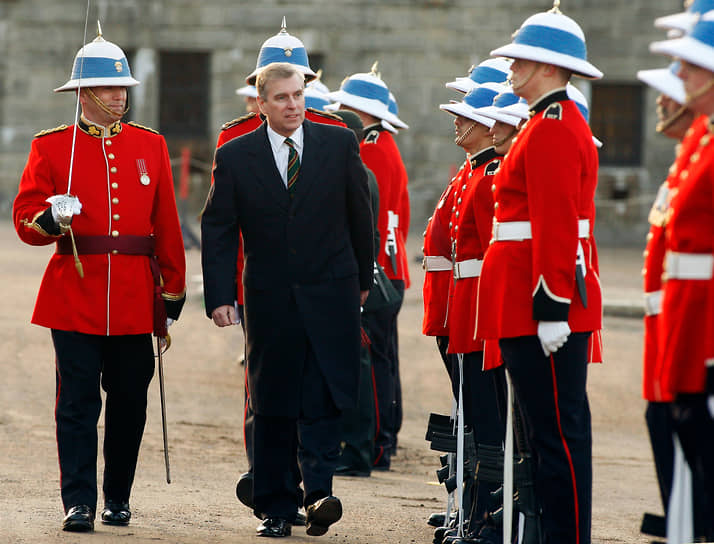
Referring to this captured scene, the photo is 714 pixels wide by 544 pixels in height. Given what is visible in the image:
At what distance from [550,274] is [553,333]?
0.66 feet

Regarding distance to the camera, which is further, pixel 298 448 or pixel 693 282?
pixel 298 448

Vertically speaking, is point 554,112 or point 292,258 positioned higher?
point 554,112

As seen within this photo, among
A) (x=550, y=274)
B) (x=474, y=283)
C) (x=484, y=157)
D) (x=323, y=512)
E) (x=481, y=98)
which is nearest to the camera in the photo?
(x=550, y=274)

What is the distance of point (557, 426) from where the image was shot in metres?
4.82

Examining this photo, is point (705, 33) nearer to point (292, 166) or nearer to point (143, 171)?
point (292, 166)

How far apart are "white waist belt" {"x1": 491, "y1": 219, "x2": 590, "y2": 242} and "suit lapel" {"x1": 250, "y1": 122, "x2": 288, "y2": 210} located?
1.02m

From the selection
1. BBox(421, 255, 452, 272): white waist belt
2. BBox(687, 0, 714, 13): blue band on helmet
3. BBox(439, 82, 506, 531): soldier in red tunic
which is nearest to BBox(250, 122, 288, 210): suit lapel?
BBox(439, 82, 506, 531): soldier in red tunic

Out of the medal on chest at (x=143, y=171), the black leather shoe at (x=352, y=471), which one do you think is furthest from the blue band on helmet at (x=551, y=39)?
the black leather shoe at (x=352, y=471)

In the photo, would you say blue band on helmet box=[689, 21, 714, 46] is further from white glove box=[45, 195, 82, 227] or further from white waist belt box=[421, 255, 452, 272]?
white glove box=[45, 195, 82, 227]

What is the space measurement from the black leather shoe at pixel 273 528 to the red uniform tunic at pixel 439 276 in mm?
1032

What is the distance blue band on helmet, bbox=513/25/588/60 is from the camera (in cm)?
492

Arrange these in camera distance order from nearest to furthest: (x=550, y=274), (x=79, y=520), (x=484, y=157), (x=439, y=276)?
(x=550, y=274) < (x=79, y=520) < (x=484, y=157) < (x=439, y=276)

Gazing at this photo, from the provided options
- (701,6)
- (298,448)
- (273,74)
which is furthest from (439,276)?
(701,6)

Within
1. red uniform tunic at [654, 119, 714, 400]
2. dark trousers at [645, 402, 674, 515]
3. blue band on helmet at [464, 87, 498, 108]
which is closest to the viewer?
red uniform tunic at [654, 119, 714, 400]
